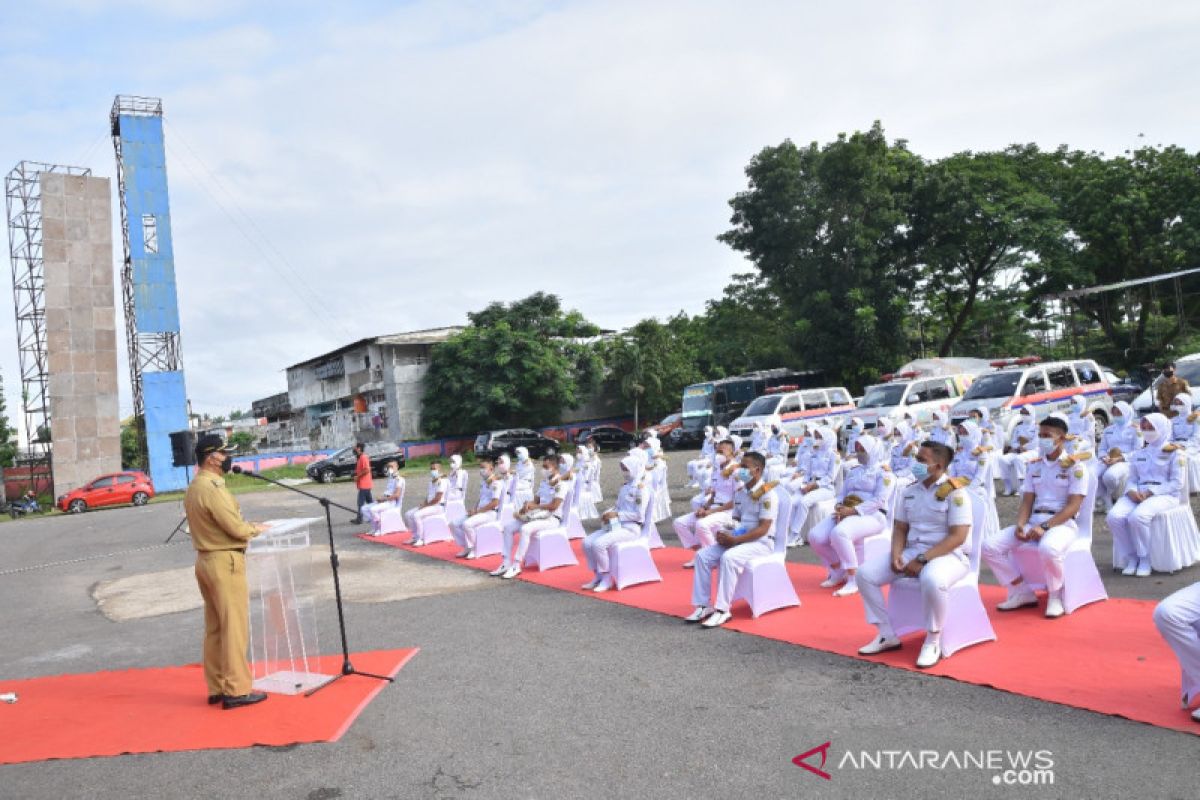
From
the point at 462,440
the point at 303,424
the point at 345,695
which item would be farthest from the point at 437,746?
the point at 303,424

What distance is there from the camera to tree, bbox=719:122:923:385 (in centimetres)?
2925

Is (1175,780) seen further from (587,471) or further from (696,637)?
(587,471)

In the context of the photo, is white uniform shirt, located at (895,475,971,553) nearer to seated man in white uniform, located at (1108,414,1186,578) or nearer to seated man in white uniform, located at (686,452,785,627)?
seated man in white uniform, located at (686,452,785,627)

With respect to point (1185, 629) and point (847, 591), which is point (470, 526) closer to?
point (847, 591)

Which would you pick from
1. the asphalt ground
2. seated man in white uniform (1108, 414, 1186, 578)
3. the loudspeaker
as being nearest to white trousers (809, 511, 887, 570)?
the asphalt ground

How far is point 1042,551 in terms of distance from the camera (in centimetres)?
617

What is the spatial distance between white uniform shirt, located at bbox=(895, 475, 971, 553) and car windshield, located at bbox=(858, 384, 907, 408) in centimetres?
1500

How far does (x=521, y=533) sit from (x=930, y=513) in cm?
576

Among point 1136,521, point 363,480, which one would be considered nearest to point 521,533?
point 1136,521

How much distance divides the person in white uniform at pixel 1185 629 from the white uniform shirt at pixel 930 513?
4.86 feet

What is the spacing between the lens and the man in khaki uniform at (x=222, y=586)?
5.57 m

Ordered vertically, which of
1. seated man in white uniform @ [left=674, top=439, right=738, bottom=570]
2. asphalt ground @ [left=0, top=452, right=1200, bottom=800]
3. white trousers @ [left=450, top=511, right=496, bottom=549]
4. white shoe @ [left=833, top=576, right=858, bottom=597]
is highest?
seated man in white uniform @ [left=674, top=439, right=738, bottom=570]

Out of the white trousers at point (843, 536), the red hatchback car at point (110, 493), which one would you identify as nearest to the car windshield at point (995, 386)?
the white trousers at point (843, 536)

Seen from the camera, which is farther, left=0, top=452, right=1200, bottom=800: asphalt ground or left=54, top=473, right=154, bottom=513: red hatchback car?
left=54, top=473, right=154, bottom=513: red hatchback car
